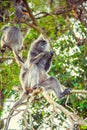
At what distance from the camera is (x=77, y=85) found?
7.15m

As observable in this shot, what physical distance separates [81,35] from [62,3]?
73 cm

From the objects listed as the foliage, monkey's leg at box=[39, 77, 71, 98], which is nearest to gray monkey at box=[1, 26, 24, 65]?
the foliage

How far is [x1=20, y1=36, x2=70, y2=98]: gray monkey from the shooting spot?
256 inches

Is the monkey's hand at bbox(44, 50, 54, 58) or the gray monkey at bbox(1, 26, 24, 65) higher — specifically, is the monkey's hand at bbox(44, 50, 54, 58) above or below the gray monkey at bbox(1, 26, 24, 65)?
below

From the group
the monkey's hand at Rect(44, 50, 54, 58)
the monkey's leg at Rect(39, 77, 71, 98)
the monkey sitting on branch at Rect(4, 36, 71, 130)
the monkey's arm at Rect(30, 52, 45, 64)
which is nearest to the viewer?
the monkey's hand at Rect(44, 50, 54, 58)

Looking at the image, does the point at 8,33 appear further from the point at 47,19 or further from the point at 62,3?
the point at 62,3

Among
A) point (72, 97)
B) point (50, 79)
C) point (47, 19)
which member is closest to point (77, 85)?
point (72, 97)

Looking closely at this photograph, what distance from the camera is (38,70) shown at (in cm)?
678

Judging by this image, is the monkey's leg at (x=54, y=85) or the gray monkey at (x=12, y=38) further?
the gray monkey at (x=12, y=38)

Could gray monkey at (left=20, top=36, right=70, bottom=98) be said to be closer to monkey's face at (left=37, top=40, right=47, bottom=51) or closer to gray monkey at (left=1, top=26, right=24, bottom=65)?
monkey's face at (left=37, top=40, right=47, bottom=51)

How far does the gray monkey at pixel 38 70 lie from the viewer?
649 cm

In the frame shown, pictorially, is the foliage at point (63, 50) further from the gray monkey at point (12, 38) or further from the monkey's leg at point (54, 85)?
the monkey's leg at point (54, 85)

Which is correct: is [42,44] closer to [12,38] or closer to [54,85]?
[12,38]

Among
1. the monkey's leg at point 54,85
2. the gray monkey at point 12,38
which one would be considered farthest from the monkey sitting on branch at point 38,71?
the gray monkey at point 12,38
